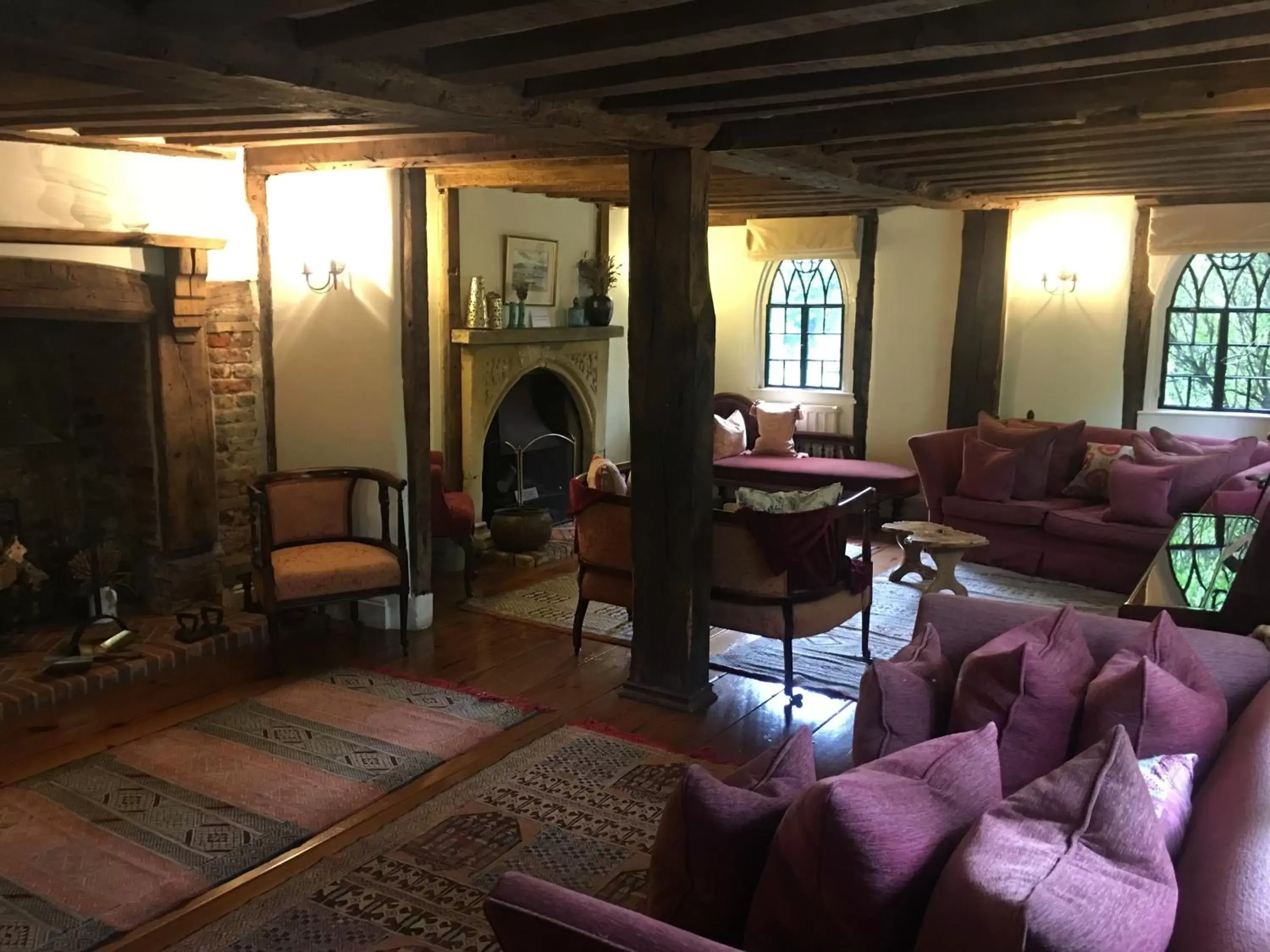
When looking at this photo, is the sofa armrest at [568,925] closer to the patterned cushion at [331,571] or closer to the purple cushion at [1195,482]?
the patterned cushion at [331,571]

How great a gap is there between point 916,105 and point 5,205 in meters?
3.62

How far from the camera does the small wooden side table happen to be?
5.62 metres

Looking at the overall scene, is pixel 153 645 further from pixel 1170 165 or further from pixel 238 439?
pixel 1170 165

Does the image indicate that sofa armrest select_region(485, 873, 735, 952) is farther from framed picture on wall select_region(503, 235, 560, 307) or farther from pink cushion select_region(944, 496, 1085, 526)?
framed picture on wall select_region(503, 235, 560, 307)

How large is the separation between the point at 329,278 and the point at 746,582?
260 cm

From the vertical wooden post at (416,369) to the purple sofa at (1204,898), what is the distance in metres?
3.71

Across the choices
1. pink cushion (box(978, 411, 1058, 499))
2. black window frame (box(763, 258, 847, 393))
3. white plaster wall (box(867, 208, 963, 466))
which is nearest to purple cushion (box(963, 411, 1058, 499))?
pink cushion (box(978, 411, 1058, 499))

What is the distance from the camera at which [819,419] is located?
8.41 meters

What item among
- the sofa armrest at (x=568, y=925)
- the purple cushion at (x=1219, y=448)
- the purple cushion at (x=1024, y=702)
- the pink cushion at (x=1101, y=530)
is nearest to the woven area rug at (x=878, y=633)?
the pink cushion at (x=1101, y=530)

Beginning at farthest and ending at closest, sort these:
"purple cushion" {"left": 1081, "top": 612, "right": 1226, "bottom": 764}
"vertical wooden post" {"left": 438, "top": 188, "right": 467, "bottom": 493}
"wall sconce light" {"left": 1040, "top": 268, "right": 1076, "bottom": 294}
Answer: "wall sconce light" {"left": 1040, "top": 268, "right": 1076, "bottom": 294} < "vertical wooden post" {"left": 438, "top": 188, "right": 467, "bottom": 493} < "purple cushion" {"left": 1081, "top": 612, "right": 1226, "bottom": 764}

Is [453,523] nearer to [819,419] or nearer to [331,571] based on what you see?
[331,571]

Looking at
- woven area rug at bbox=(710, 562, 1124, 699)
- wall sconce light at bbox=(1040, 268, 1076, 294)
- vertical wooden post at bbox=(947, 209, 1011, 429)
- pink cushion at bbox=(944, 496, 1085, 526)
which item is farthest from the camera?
vertical wooden post at bbox=(947, 209, 1011, 429)

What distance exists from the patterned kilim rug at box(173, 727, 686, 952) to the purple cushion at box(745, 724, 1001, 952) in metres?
1.40

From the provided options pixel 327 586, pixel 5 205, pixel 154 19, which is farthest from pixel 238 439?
pixel 154 19
